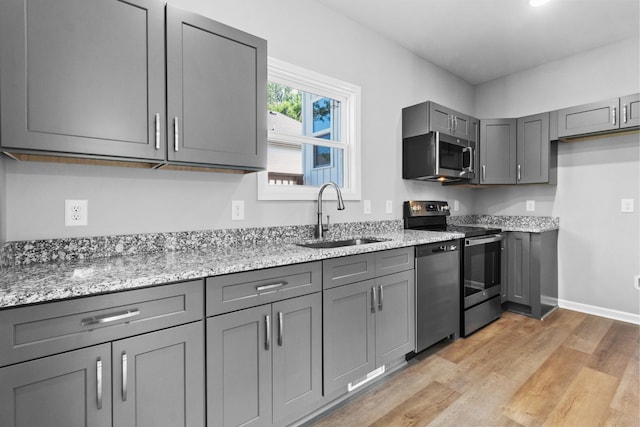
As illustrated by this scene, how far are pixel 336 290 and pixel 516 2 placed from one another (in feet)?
8.71

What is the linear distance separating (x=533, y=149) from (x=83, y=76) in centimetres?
398

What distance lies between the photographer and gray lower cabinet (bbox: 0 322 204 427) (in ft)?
3.21

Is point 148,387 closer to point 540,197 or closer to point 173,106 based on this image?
point 173,106

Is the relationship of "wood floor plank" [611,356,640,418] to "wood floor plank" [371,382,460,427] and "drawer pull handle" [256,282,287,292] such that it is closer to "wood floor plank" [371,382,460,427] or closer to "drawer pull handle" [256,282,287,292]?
"wood floor plank" [371,382,460,427]

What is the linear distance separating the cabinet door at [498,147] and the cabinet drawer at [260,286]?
2870 millimetres

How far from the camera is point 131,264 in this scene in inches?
55.4

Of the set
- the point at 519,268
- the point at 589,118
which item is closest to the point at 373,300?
the point at 519,268

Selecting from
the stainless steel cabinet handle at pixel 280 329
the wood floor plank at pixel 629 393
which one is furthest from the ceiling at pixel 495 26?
the wood floor plank at pixel 629 393

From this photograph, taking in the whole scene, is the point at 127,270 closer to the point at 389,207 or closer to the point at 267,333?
the point at 267,333

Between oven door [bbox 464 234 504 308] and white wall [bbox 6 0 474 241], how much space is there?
29.7 inches

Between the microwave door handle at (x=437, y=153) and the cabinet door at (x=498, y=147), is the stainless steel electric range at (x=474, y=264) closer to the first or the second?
the microwave door handle at (x=437, y=153)

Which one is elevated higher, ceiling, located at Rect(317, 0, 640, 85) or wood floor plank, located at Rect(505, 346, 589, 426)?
ceiling, located at Rect(317, 0, 640, 85)

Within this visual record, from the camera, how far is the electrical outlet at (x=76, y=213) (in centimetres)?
154

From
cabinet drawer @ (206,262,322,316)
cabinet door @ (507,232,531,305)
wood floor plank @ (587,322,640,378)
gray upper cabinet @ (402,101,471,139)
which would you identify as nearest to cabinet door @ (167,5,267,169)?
cabinet drawer @ (206,262,322,316)
